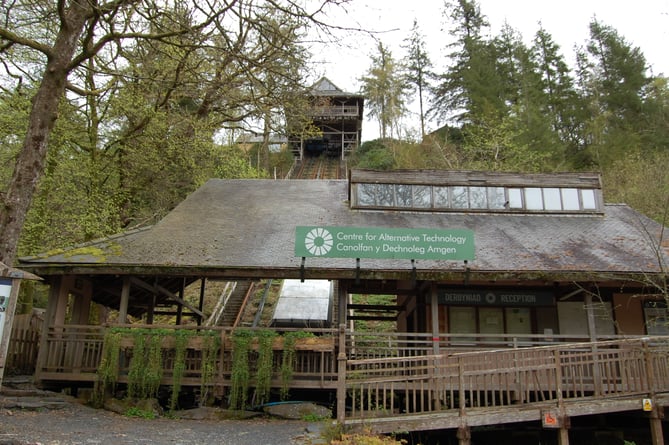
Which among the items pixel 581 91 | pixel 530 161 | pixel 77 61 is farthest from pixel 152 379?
pixel 581 91

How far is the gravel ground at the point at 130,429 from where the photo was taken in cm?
810

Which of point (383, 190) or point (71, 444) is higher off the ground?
point (383, 190)

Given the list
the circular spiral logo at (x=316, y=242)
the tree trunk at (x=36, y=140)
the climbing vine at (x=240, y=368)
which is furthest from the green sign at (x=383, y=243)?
the tree trunk at (x=36, y=140)

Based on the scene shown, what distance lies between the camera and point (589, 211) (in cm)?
1708

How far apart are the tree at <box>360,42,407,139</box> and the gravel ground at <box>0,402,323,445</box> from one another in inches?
1483

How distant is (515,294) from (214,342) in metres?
8.37

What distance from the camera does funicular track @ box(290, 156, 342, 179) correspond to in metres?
43.1

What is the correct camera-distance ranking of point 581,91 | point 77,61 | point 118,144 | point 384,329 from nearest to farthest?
point 77,61, point 118,144, point 384,329, point 581,91

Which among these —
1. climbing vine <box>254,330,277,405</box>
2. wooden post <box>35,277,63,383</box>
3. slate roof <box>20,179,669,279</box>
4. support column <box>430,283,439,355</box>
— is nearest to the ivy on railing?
climbing vine <box>254,330,277,405</box>

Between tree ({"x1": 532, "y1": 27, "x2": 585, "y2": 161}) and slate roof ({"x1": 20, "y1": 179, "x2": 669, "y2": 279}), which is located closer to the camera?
slate roof ({"x1": 20, "y1": 179, "x2": 669, "y2": 279})

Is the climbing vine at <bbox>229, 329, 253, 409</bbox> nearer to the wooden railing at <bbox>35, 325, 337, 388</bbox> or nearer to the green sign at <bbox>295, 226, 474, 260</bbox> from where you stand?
the wooden railing at <bbox>35, 325, 337, 388</bbox>

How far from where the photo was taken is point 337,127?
5119 centimetres

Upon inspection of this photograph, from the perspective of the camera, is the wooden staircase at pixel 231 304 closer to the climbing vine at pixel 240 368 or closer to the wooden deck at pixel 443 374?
the wooden deck at pixel 443 374

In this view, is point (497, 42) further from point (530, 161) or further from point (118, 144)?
point (118, 144)
